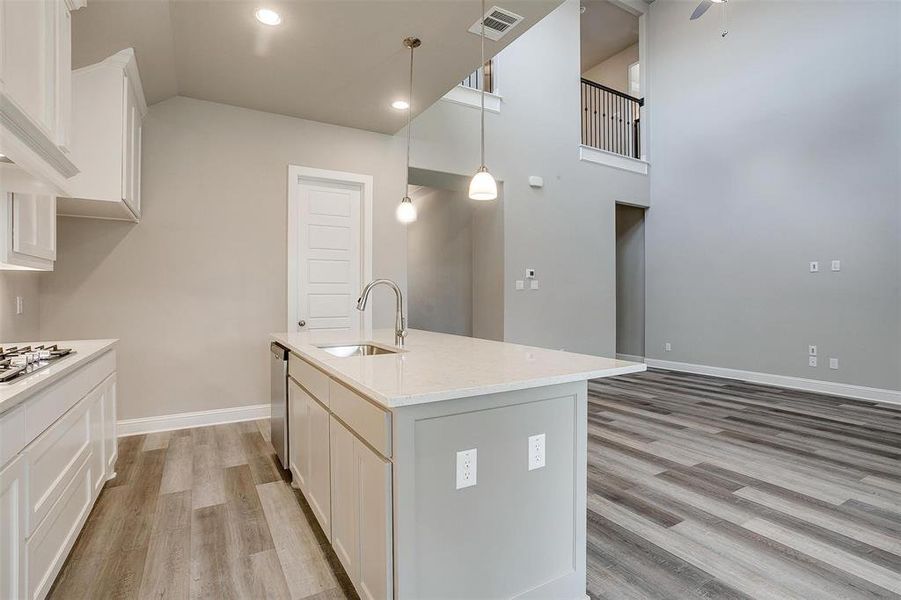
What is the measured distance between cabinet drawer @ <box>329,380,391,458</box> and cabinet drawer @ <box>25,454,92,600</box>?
102 cm

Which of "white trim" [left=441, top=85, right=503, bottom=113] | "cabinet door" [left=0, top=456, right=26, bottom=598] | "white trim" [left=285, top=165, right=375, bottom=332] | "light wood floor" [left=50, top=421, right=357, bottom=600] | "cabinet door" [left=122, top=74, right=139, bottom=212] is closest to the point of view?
"cabinet door" [left=0, top=456, right=26, bottom=598]

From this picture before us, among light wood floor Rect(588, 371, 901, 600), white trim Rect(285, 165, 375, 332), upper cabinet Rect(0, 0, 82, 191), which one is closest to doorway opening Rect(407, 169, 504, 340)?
white trim Rect(285, 165, 375, 332)

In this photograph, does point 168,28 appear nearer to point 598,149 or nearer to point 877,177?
point 598,149

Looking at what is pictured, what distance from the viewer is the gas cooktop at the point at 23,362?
1.54 metres

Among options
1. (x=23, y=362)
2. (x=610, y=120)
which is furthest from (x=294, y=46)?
(x=610, y=120)

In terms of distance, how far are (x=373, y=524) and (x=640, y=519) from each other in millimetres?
1487

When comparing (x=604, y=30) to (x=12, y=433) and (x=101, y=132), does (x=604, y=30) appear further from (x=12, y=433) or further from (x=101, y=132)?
(x=12, y=433)

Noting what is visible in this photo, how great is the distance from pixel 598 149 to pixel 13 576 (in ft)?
21.6

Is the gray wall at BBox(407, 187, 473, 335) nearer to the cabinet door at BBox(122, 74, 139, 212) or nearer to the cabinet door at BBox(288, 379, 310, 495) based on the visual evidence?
the cabinet door at BBox(288, 379, 310, 495)

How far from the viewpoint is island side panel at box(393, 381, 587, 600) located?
4.39 ft

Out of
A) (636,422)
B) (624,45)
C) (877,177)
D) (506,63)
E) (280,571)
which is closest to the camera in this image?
(280,571)

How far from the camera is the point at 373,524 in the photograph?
4.69 feet

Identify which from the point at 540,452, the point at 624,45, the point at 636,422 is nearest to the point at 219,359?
the point at 540,452

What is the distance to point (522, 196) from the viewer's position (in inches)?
219
